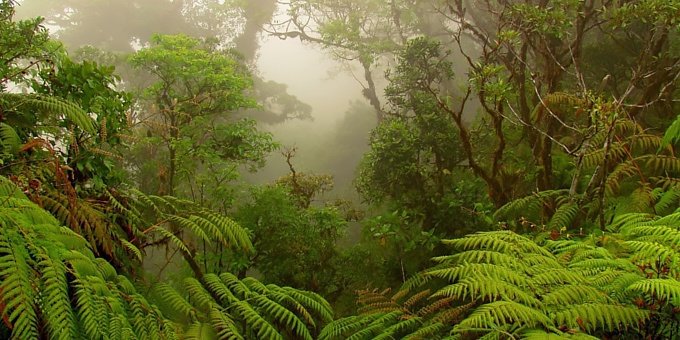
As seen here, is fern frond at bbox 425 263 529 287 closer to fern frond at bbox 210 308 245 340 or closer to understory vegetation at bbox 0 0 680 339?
understory vegetation at bbox 0 0 680 339

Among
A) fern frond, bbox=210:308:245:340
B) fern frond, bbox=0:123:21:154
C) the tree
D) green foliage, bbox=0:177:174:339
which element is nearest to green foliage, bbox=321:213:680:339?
fern frond, bbox=210:308:245:340

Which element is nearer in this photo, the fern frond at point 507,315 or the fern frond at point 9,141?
the fern frond at point 507,315

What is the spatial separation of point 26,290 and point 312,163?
24078mm

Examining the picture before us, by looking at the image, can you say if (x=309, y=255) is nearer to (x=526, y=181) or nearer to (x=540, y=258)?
(x=526, y=181)

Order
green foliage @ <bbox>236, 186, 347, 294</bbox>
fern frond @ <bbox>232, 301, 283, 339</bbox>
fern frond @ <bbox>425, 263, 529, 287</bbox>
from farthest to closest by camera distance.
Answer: green foliage @ <bbox>236, 186, 347, 294</bbox>, fern frond @ <bbox>232, 301, 283, 339</bbox>, fern frond @ <bbox>425, 263, 529, 287</bbox>

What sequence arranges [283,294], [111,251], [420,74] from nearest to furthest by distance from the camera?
[111,251]
[283,294]
[420,74]

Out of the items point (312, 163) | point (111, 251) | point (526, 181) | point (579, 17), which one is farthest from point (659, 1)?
point (312, 163)

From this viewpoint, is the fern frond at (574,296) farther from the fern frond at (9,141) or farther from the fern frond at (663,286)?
the fern frond at (9,141)

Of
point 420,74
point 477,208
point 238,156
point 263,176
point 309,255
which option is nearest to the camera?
point 477,208

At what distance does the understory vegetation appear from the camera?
1.96m

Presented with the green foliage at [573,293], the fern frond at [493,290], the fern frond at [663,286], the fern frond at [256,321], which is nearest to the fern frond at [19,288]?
the fern frond at [256,321]

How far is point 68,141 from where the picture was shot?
3443 mm

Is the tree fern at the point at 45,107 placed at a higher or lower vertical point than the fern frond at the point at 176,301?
higher

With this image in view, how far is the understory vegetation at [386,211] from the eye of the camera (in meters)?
1.96
